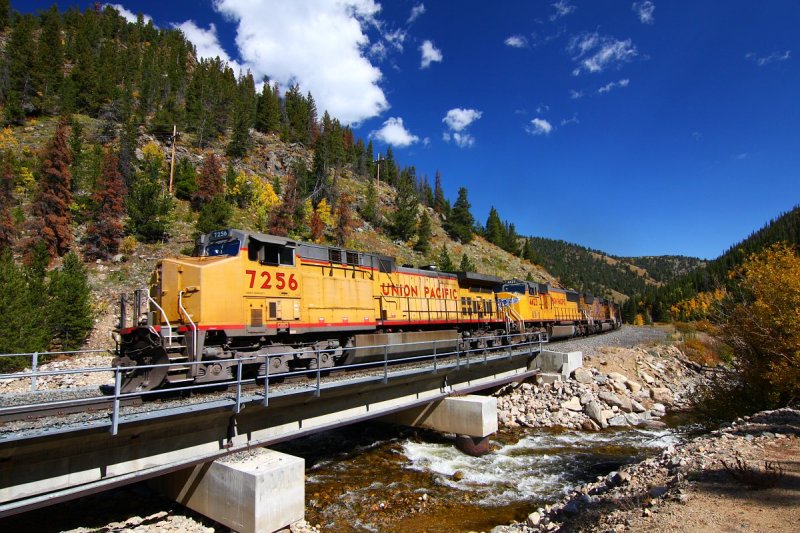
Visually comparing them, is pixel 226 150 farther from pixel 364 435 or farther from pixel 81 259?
pixel 364 435

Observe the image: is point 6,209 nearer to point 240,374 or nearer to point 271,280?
point 271,280

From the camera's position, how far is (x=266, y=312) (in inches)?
443

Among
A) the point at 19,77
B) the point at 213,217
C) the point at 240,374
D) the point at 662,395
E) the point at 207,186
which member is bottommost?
the point at 662,395

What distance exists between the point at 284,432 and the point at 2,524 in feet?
17.2

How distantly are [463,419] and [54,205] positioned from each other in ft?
128

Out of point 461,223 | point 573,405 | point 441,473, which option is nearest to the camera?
point 441,473

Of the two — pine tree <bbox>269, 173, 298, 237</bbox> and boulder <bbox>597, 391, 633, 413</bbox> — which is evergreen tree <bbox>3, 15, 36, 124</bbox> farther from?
boulder <bbox>597, 391, 633, 413</bbox>

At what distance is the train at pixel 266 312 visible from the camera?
9.60m

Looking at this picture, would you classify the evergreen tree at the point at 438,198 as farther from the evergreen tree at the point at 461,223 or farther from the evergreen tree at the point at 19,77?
the evergreen tree at the point at 19,77

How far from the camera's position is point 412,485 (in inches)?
436

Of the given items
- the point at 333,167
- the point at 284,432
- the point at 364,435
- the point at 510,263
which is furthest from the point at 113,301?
the point at 510,263

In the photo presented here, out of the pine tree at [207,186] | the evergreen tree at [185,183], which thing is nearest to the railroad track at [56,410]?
the pine tree at [207,186]

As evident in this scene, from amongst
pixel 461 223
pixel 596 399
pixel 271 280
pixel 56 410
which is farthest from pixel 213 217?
pixel 461 223

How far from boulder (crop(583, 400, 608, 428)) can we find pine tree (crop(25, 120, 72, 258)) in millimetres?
38694
